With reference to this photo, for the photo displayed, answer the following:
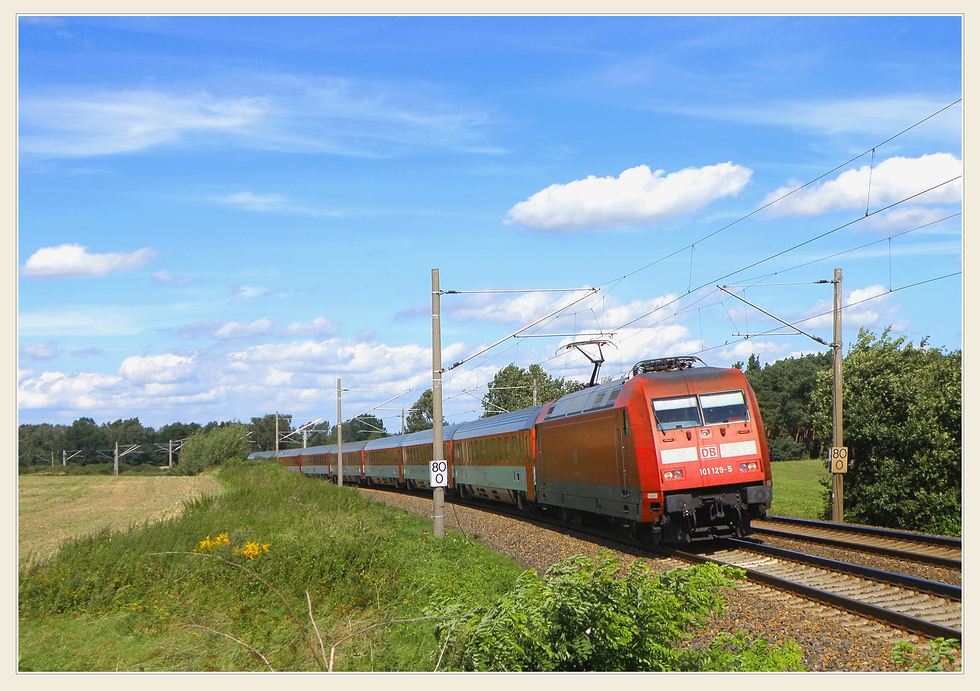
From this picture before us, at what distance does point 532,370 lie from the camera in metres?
118

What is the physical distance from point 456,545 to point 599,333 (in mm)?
9858

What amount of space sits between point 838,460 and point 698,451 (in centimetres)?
921

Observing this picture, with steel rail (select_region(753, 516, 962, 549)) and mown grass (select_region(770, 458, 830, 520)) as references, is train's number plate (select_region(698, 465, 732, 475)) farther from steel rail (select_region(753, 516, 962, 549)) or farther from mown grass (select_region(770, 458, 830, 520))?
mown grass (select_region(770, 458, 830, 520))

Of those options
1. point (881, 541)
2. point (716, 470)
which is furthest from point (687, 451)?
Answer: point (881, 541)

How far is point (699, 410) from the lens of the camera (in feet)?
54.7

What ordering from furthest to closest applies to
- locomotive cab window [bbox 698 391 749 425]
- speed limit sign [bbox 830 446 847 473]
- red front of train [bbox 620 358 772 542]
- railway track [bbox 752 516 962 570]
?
1. speed limit sign [bbox 830 446 847 473]
2. locomotive cab window [bbox 698 391 749 425]
3. red front of train [bbox 620 358 772 542]
4. railway track [bbox 752 516 962 570]

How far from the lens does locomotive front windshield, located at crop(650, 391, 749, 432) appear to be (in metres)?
16.5

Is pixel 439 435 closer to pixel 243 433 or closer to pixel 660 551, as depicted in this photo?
pixel 660 551

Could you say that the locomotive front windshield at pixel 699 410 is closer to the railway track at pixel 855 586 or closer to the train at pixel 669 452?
the train at pixel 669 452

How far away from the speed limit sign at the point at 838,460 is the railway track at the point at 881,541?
2508mm

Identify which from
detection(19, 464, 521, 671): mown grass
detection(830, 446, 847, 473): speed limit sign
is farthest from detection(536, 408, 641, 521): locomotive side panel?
detection(830, 446, 847, 473): speed limit sign

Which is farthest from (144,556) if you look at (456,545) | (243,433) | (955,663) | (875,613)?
(243,433)

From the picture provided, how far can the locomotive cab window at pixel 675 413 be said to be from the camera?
16.5m

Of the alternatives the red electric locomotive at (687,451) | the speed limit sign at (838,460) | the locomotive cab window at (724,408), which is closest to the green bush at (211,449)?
the speed limit sign at (838,460)
